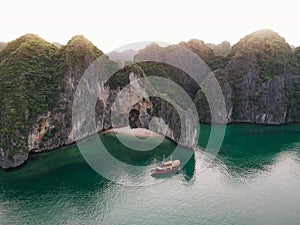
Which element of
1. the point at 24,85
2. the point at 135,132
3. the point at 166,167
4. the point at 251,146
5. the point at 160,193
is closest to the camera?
the point at 160,193

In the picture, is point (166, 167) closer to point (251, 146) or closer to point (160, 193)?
point (160, 193)

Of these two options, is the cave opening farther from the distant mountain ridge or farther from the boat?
the boat

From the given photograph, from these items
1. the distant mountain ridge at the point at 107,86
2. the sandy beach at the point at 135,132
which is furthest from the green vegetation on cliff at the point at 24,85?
the sandy beach at the point at 135,132

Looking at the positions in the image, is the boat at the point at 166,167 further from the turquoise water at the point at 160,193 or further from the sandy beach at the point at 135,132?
the sandy beach at the point at 135,132

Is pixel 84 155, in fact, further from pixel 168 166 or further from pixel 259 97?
pixel 259 97

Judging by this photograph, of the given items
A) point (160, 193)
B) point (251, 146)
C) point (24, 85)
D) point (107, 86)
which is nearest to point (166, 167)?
point (160, 193)

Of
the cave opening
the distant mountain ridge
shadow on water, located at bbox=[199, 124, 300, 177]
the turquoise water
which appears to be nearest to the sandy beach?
the cave opening

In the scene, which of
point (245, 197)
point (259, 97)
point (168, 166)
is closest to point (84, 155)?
point (168, 166)
